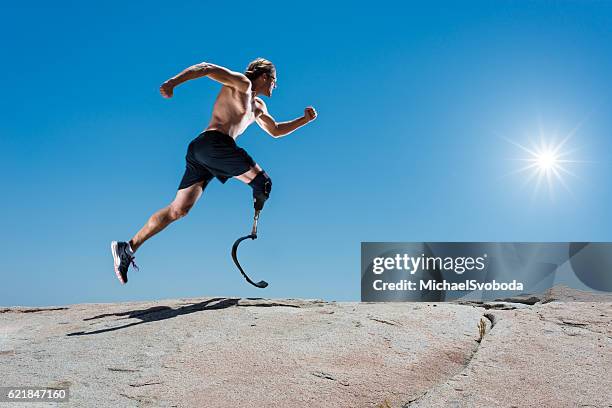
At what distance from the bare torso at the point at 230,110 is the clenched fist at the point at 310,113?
0.68 meters

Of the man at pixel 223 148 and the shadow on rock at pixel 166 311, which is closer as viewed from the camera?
the man at pixel 223 148

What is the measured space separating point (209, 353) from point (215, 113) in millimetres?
2117

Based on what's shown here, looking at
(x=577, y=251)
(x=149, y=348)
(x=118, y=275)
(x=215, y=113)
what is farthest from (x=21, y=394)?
(x=577, y=251)

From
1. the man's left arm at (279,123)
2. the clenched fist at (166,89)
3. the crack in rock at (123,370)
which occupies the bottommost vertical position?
the crack in rock at (123,370)

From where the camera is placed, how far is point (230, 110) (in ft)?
16.3

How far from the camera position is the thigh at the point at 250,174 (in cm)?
498

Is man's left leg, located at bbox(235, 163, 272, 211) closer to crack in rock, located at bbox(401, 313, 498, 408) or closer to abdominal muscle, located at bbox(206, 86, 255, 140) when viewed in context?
abdominal muscle, located at bbox(206, 86, 255, 140)


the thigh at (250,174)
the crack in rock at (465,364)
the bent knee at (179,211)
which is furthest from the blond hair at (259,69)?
the crack in rock at (465,364)

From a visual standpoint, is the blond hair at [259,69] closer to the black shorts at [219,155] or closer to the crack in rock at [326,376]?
the black shorts at [219,155]

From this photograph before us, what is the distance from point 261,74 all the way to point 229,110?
46 centimetres

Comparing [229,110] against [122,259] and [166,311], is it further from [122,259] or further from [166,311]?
[166,311]

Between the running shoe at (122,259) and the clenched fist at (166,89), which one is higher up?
the clenched fist at (166,89)

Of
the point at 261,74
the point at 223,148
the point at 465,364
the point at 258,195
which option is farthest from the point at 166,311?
the point at 465,364

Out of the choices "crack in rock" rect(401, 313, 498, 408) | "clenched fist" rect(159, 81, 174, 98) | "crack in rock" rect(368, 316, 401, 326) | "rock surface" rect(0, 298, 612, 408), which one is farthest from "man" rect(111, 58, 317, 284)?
"crack in rock" rect(401, 313, 498, 408)
